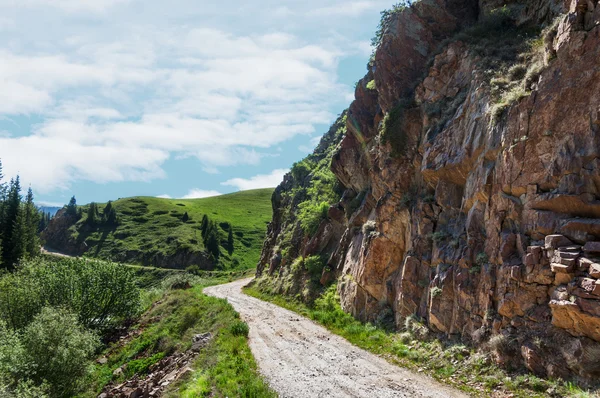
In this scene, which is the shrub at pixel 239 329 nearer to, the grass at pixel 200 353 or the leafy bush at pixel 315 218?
the grass at pixel 200 353

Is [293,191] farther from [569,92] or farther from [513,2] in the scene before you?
[569,92]

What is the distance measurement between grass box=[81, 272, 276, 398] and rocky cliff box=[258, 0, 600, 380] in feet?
28.9

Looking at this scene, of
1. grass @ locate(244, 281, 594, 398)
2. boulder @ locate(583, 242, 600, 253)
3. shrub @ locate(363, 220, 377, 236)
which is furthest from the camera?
shrub @ locate(363, 220, 377, 236)

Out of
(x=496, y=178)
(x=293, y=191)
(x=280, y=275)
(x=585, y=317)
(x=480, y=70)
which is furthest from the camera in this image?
(x=293, y=191)

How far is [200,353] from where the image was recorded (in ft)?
66.9

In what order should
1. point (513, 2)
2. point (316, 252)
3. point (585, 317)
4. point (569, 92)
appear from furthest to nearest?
point (316, 252), point (513, 2), point (569, 92), point (585, 317)

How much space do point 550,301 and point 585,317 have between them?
1.28m

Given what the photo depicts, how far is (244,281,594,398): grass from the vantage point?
38.0 feet

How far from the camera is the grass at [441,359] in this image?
11578 millimetres

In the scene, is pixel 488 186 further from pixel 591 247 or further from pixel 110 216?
pixel 110 216

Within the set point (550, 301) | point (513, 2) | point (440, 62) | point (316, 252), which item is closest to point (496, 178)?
point (550, 301)

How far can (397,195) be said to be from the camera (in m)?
25.3

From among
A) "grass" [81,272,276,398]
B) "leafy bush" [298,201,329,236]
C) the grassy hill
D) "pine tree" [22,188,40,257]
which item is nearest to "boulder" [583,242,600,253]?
"grass" [81,272,276,398]

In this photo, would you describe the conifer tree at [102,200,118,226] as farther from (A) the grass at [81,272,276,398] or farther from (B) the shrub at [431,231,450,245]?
(B) the shrub at [431,231,450,245]
